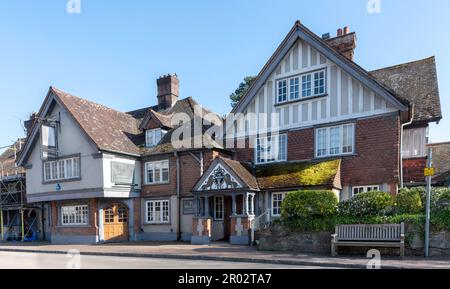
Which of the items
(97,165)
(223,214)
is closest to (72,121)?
(97,165)

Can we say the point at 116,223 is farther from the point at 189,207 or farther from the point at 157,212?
the point at 189,207

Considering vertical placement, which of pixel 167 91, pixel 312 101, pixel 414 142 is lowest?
pixel 414 142

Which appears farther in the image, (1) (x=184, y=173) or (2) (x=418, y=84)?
(1) (x=184, y=173)

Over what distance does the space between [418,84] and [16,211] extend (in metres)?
32.6

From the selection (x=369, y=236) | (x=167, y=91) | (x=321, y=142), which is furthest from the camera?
(x=167, y=91)

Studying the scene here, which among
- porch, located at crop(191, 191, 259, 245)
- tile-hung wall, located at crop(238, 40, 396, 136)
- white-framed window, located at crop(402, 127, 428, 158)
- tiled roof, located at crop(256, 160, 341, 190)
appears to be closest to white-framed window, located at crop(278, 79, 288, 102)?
tile-hung wall, located at crop(238, 40, 396, 136)

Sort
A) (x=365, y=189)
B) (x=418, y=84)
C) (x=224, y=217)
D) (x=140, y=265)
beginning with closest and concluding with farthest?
(x=140, y=265)
(x=365, y=189)
(x=418, y=84)
(x=224, y=217)

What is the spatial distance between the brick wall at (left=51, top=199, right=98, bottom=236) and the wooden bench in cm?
1501

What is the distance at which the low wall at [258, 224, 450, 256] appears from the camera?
11.0m

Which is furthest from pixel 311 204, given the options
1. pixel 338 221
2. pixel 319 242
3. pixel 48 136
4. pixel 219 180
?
pixel 48 136

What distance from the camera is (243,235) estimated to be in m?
16.5

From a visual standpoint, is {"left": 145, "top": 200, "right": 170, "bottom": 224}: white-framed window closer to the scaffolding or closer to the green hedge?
the green hedge

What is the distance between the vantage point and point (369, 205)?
12633 mm

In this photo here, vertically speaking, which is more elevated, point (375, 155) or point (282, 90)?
point (282, 90)
